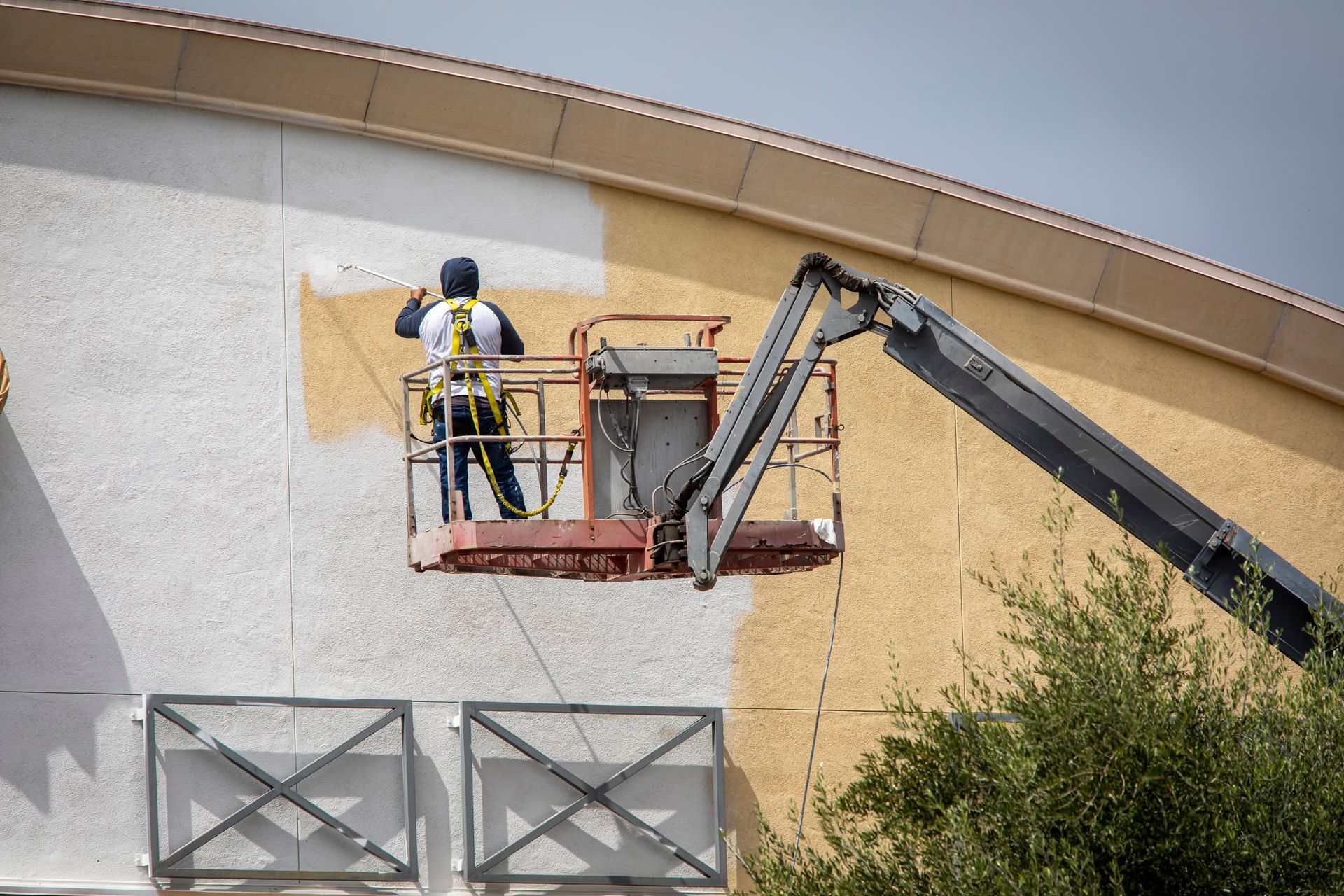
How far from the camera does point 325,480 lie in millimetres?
→ 13969

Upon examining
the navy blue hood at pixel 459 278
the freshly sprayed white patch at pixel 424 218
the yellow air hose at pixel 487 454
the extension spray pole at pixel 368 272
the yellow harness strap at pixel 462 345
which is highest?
the freshly sprayed white patch at pixel 424 218

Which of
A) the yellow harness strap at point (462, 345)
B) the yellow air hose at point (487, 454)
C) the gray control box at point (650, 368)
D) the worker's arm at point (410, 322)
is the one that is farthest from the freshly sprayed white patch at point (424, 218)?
the gray control box at point (650, 368)

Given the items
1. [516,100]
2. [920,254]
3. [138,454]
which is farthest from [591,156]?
[138,454]

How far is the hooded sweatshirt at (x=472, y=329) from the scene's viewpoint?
37.6ft

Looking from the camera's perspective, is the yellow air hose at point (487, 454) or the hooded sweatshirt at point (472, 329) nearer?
the yellow air hose at point (487, 454)

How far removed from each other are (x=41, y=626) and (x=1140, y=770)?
885 centimetres

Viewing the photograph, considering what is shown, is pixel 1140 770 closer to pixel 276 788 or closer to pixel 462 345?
pixel 462 345

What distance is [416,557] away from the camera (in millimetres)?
11156

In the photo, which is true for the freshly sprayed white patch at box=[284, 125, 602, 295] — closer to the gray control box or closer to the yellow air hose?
Result: the yellow air hose

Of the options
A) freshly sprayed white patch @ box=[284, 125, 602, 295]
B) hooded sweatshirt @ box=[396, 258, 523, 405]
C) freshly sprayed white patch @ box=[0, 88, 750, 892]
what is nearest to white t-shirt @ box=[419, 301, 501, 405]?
hooded sweatshirt @ box=[396, 258, 523, 405]

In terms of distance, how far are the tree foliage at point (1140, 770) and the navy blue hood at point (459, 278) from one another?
14.6ft

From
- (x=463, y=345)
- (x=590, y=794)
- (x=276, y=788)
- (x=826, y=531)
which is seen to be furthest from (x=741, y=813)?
(x=463, y=345)

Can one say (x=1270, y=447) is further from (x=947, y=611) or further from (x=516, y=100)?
(x=516, y=100)

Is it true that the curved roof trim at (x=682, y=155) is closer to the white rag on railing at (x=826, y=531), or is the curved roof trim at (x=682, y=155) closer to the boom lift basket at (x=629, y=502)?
the boom lift basket at (x=629, y=502)
